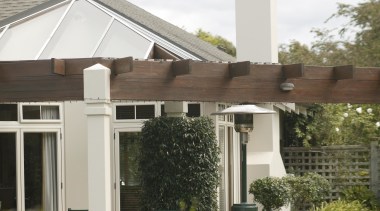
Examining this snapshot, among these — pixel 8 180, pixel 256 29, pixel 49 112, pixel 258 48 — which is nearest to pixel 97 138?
pixel 49 112

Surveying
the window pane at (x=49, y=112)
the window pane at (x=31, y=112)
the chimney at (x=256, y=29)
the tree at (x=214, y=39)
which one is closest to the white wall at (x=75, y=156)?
the window pane at (x=49, y=112)

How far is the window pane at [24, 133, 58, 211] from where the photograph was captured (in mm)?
14820

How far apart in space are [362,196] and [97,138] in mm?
10340

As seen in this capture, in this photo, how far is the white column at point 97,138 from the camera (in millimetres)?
10977

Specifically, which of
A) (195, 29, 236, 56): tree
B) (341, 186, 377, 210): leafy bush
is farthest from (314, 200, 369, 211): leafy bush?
(195, 29, 236, 56): tree

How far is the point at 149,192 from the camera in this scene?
13617 millimetres

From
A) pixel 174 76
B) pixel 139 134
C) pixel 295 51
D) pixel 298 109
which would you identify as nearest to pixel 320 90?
pixel 174 76

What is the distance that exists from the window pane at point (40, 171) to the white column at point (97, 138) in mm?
4060

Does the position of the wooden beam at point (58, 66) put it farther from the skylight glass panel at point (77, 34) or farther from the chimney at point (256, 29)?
the chimney at point (256, 29)

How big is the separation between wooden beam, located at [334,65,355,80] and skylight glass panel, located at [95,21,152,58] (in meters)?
3.28

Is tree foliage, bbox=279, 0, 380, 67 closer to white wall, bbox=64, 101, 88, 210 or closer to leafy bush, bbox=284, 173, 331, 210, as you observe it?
leafy bush, bbox=284, 173, 331, 210

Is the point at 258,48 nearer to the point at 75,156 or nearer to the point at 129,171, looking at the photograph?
the point at 129,171

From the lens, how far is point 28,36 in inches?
559

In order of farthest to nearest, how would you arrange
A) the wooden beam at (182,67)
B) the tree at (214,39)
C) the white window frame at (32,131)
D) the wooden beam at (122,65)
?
the tree at (214,39)
the white window frame at (32,131)
the wooden beam at (182,67)
the wooden beam at (122,65)
